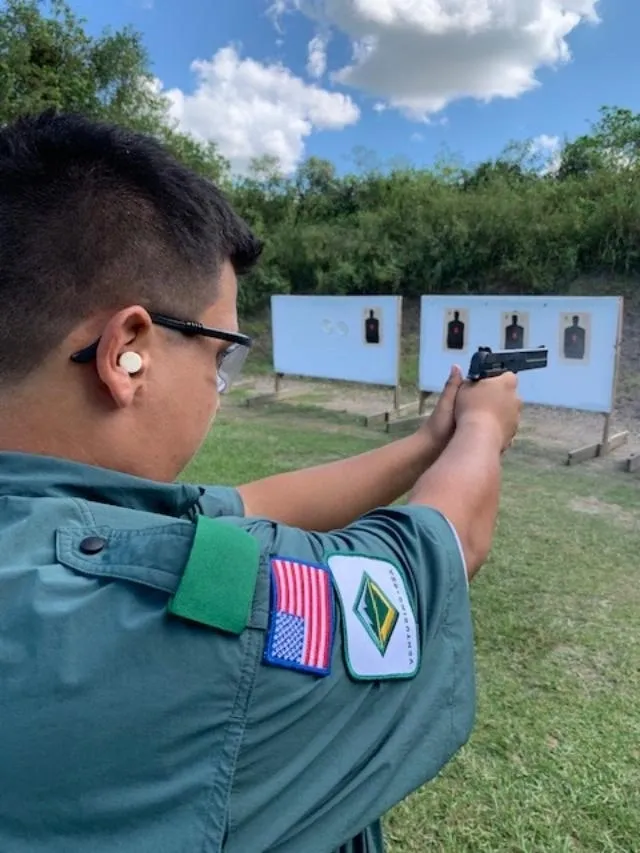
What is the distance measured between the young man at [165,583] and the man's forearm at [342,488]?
0.93 feet

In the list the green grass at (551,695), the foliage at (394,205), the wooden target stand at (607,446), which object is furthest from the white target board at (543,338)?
the foliage at (394,205)

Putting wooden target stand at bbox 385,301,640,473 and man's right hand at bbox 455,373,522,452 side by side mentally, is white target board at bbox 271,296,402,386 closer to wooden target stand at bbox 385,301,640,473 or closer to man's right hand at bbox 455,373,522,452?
wooden target stand at bbox 385,301,640,473

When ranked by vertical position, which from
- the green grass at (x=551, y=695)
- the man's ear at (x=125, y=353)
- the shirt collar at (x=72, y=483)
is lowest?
the green grass at (x=551, y=695)

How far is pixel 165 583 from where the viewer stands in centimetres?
46

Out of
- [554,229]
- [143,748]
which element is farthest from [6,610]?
[554,229]

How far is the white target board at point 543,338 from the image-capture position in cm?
496

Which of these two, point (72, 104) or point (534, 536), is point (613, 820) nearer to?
point (534, 536)

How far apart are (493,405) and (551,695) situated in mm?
1386

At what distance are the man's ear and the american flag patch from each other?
22cm

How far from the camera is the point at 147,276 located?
65 centimetres

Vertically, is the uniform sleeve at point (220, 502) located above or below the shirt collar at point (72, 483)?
below

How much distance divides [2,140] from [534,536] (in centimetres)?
298

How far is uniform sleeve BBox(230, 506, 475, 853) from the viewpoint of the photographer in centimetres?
46

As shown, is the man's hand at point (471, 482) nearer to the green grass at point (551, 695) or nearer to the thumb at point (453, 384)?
the thumb at point (453, 384)
